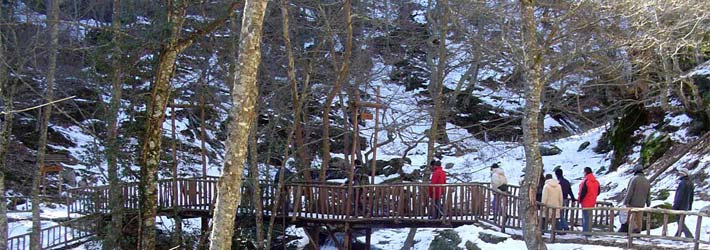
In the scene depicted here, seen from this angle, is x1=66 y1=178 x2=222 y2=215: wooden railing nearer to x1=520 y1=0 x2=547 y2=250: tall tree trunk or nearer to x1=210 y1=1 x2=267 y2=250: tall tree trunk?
x1=210 y1=1 x2=267 y2=250: tall tree trunk

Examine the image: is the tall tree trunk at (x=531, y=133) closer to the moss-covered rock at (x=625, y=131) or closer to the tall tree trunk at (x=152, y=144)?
the tall tree trunk at (x=152, y=144)

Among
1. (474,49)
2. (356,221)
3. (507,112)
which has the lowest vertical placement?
(356,221)

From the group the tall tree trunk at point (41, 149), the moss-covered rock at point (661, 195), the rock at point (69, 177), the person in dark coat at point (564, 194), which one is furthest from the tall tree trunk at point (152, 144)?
the moss-covered rock at point (661, 195)

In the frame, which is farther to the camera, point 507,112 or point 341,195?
point 507,112

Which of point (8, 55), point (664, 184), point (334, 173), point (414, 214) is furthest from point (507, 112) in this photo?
point (8, 55)

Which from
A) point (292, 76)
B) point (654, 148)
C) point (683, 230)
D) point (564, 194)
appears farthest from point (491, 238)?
point (654, 148)

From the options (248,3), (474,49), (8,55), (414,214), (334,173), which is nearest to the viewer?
(248,3)

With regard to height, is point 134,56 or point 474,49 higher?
point 474,49

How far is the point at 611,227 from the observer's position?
11.2 meters

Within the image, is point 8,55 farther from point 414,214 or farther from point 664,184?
point 664,184

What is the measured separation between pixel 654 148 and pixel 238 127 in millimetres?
17683

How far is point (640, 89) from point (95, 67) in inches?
775

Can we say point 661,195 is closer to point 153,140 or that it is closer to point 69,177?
point 153,140

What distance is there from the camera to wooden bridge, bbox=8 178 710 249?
1330 cm
